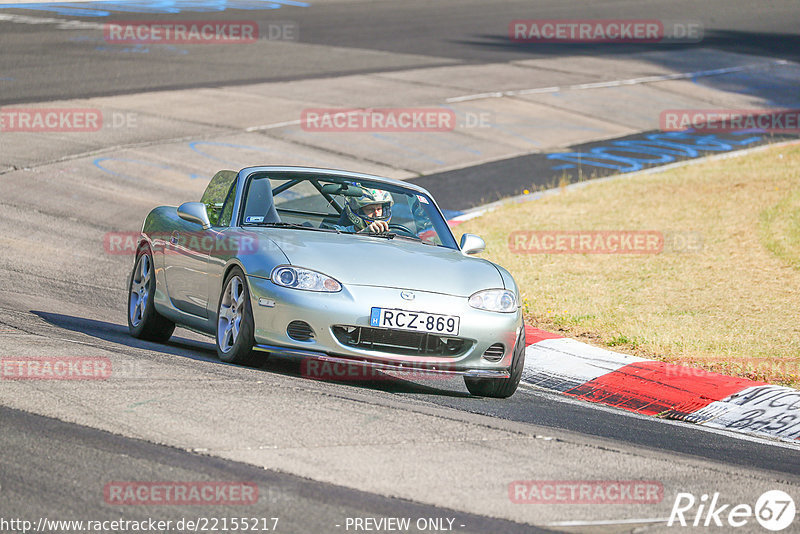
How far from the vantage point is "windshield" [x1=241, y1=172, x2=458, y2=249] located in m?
8.74

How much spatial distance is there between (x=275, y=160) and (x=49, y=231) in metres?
5.76

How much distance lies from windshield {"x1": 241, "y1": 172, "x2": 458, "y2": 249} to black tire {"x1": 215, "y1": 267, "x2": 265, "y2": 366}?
72 centimetres

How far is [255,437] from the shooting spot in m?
5.77

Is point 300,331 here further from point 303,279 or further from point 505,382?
point 505,382

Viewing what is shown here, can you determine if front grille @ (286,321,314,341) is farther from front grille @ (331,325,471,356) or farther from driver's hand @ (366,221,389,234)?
driver's hand @ (366,221,389,234)

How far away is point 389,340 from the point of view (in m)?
7.52

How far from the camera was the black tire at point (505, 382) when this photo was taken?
8.07m

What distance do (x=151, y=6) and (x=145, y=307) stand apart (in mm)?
29931

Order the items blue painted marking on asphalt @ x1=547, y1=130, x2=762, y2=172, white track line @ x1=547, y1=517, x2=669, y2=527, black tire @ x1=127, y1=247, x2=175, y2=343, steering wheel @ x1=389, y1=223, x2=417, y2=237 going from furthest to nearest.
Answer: blue painted marking on asphalt @ x1=547, y1=130, x2=762, y2=172
black tire @ x1=127, y1=247, x2=175, y2=343
steering wheel @ x1=389, y1=223, x2=417, y2=237
white track line @ x1=547, y1=517, x2=669, y2=527

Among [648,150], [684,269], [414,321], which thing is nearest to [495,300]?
[414,321]

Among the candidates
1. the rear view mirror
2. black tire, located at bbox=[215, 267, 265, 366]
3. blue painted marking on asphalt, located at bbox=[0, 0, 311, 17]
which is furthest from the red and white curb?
blue painted marking on asphalt, located at bbox=[0, 0, 311, 17]

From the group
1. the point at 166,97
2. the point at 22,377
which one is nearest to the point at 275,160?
the point at 166,97

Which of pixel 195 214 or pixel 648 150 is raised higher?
pixel 195 214

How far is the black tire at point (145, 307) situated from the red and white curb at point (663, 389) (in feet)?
9.60
